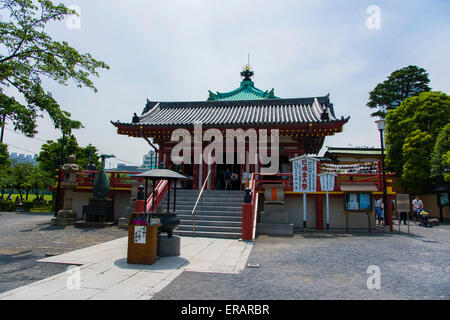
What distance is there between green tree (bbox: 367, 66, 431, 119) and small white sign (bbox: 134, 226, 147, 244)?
1431 inches

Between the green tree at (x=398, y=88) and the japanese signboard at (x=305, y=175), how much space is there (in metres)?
28.1

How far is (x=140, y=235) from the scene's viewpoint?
20.1 ft

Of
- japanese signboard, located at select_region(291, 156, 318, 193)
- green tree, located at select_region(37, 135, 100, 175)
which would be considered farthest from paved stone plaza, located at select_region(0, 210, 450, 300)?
green tree, located at select_region(37, 135, 100, 175)

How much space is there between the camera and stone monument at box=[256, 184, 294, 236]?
10961 mm

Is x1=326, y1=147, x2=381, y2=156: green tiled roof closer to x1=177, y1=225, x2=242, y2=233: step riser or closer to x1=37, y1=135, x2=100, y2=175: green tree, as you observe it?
x1=177, y1=225, x2=242, y2=233: step riser

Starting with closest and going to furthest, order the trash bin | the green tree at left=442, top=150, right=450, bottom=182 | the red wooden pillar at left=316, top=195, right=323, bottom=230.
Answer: the trash bin < the red wooden pillar at left=316, top=195, right=323, bottom=230 < the green tree at left=442, top=150, right=450, bottom=182

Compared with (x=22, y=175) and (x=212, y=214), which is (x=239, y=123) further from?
(x=22, y=175)

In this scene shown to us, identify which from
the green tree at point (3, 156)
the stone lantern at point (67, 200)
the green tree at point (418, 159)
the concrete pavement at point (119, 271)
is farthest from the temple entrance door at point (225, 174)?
the green tree at point (3, 156)

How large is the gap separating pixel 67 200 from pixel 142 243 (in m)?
9.09

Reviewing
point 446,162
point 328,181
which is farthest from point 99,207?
point 446,162

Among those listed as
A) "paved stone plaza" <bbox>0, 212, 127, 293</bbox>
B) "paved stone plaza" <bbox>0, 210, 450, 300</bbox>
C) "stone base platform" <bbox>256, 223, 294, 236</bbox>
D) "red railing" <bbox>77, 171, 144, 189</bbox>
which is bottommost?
Answer: "paved stone plaza" <bbox>0, 212, 127, 293</bbox>

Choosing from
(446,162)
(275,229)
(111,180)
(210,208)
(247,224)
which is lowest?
(275,229)

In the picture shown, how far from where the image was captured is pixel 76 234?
10.4 meters
